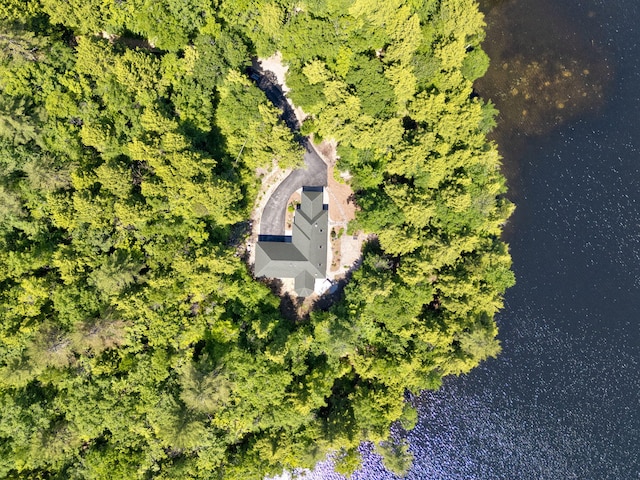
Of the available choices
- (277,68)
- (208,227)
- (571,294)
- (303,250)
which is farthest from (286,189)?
(571,294)

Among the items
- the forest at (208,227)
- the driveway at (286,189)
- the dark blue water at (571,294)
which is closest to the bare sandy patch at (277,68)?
the forest at (208,227)

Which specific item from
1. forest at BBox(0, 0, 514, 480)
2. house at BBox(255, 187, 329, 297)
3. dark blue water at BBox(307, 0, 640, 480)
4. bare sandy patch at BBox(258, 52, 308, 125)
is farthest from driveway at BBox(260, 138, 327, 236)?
dark blue water at BBox(307, 0, 640, 480)

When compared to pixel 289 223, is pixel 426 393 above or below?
below

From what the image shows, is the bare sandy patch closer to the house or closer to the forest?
the forest

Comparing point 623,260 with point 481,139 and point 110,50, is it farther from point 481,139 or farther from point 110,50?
point 110,50

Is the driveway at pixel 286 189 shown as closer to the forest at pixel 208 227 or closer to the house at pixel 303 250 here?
the house at pixel 303 250

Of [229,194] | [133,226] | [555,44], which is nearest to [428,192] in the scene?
[229,194]
